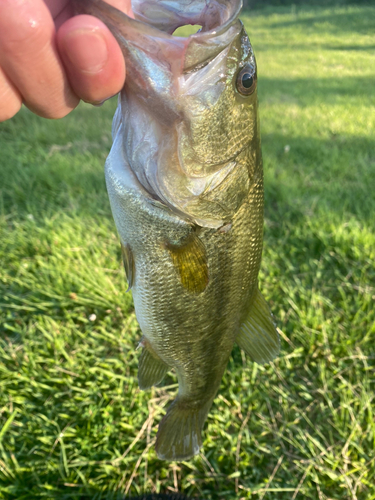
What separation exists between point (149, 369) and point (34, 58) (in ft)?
3.75

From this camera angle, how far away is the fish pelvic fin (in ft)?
5.06

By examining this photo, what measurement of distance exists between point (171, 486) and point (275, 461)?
1.85 feet

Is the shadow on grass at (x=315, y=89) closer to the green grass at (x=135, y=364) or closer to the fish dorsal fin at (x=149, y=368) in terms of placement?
the green grass at (x=135, y=364)

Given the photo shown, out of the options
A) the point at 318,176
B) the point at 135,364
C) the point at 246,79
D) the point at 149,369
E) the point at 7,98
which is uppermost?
the point at 7,98

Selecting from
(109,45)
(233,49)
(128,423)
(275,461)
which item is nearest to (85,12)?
(109,45)

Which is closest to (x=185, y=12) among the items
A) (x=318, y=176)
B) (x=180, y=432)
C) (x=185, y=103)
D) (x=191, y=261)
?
(x=185, y=103)

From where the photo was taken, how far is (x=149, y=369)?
1.50 meters

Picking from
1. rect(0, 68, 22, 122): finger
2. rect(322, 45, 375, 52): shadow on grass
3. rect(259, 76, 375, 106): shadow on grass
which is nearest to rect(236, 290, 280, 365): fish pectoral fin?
rect(0, 68, 22, 122): finger

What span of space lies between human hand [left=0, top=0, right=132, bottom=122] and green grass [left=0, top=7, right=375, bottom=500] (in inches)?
66.4

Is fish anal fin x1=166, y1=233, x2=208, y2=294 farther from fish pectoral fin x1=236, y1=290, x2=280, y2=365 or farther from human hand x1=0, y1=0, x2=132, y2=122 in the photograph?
human hand x1=0, y1=0, x2=132, y2=122

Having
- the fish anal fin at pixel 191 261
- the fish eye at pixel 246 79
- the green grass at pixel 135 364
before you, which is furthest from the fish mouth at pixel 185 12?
the green grass at pixel 135 364

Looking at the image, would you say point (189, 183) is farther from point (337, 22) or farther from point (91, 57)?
point (337, 22)

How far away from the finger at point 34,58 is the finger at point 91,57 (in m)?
0.03

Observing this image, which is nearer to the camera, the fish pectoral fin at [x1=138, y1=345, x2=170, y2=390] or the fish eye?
the fish eye
